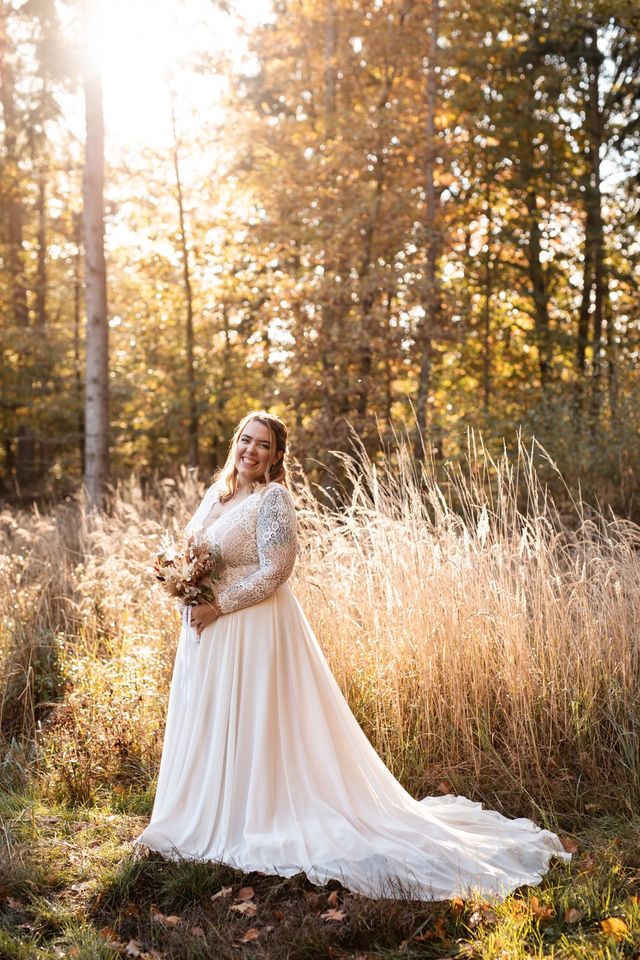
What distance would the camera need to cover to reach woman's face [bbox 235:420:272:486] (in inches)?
163

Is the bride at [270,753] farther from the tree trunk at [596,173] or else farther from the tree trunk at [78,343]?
the tree trunk at [78,343]

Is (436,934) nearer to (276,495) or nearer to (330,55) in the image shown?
(276,495)

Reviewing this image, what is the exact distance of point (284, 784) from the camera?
3900mm

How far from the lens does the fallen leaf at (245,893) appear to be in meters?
3.60

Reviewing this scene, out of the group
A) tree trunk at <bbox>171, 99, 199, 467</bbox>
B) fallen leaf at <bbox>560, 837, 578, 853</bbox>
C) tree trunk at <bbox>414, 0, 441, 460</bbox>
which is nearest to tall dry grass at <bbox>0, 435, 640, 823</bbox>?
fallen leaf at <bbox>560, 837, 578, 853</bbox>

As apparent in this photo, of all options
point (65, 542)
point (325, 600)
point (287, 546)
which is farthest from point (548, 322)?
point (287, 546)

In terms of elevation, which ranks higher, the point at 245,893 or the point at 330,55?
the point at 330,55

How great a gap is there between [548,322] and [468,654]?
569 inches

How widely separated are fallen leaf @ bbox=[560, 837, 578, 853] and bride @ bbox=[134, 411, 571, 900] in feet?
0.11

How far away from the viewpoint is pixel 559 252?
705 inches

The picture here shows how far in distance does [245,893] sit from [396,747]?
143cm

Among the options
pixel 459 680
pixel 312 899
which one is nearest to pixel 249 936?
pixel 312 899

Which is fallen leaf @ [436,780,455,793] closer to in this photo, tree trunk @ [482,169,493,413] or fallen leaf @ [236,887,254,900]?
fallen leaf @ [236,887,254,900]

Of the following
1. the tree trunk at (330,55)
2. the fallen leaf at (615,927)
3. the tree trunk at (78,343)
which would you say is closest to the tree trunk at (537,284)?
the tree trunk at (330,55)
